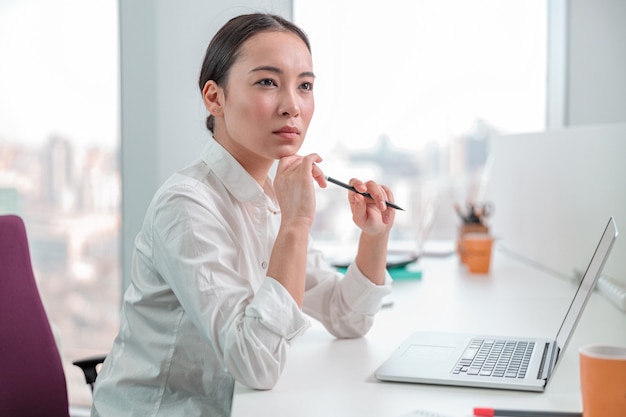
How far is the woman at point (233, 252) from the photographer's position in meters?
1.08

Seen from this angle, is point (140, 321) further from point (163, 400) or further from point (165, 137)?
point (165, 137)

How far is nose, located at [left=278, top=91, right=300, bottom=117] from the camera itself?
1227mm

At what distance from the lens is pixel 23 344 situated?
1.39 m

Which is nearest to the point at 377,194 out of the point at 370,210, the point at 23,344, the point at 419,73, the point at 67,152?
the point at 370,210

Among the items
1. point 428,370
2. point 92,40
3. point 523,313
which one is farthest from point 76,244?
point 428,370

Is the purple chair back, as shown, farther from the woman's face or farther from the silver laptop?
the silver laptop

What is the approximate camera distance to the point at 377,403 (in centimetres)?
99

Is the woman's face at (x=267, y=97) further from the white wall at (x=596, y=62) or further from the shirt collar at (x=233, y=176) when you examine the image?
the white wall at (x=596, y=62)

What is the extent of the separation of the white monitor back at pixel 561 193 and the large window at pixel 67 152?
4.64 feet

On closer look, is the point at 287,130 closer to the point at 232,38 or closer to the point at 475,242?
the point at 232,38

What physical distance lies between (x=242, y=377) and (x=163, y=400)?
9.6 inches

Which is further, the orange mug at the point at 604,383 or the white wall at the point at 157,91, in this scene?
the white wall at the point at 157,91

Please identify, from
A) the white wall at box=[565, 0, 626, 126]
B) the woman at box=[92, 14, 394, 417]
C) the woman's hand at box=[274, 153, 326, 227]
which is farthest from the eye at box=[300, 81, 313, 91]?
the white wall at box=[565, 0, 626, 126]

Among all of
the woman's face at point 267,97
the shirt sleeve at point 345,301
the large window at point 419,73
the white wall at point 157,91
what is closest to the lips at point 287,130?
the woman's face at point 267,97
